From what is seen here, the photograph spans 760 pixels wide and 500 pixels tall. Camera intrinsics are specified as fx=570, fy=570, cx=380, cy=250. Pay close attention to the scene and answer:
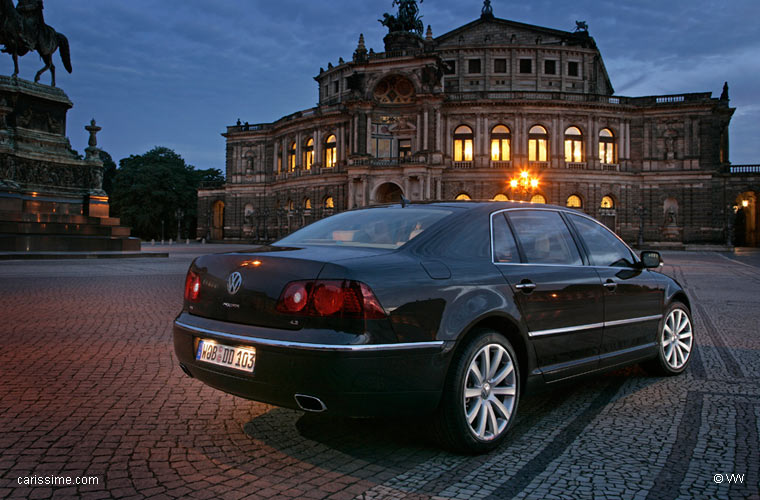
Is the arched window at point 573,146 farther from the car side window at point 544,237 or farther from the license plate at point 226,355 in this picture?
the license plate at point 226,355

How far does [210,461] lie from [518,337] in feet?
6.66

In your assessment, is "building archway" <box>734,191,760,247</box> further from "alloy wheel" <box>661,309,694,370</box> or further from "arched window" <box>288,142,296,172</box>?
"alloy wheel" <box>661,309,694,370</box>

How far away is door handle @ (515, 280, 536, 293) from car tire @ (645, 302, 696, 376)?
2.03 m

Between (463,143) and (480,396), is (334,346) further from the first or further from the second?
(463,143)

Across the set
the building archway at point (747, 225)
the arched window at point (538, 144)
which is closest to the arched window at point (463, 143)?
the arched window at point (538, 144)

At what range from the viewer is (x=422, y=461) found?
3.22 metres

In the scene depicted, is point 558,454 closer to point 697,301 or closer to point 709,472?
point 709,472

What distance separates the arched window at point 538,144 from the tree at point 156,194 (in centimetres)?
4104

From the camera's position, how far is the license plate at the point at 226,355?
10.6 feet

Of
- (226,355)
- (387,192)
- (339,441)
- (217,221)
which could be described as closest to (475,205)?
(339,441)

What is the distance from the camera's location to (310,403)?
3027 millimetres

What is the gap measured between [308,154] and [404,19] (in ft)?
59.0

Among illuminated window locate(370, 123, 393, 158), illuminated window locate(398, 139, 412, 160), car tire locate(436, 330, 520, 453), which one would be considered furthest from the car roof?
illuminated window locate(370, 123, 393, 158)

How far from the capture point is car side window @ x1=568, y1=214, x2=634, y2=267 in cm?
477
